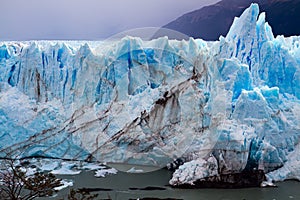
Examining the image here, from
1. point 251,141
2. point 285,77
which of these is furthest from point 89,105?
point 285,77

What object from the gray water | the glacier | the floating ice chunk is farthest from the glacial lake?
the glacier

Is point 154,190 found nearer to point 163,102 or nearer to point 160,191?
point 160,191

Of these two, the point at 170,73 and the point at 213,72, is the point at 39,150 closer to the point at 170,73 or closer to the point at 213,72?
the point at 170,73

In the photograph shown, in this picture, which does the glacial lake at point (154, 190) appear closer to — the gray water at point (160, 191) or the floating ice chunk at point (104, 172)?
the gray water at point (160, 191)

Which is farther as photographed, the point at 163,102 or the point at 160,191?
the point at 163,102

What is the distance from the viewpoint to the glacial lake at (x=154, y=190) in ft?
21.5

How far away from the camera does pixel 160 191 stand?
270 inches

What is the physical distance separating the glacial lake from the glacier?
0.40 meters

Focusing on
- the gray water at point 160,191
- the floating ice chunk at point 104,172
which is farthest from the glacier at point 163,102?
the floating ice chunk at point 104,172

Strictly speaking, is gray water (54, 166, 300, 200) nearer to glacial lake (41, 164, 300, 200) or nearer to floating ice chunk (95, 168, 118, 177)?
glacial lake (41, 164, 300, 200)

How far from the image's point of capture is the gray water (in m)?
6.56

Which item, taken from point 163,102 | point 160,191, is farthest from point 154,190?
point 163,102

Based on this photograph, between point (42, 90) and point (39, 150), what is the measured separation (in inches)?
52.9

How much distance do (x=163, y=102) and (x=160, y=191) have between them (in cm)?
226
